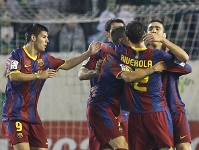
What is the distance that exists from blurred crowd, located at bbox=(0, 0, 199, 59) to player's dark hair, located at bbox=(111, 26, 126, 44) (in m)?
2.63

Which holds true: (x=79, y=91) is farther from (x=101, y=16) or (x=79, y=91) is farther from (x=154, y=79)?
(x=154, y=79)

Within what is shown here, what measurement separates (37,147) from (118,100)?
1176 millimetres

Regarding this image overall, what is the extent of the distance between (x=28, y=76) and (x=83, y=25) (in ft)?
11.4

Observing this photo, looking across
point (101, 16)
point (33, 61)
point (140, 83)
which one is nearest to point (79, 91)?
point (101, 16)

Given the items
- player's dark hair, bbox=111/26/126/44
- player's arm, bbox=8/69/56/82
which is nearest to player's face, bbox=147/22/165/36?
player's dark hair, bbox=111/26/126/44

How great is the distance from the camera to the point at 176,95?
8.40m

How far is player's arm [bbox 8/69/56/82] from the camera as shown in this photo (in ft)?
27.1

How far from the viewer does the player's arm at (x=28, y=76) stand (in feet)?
27.1

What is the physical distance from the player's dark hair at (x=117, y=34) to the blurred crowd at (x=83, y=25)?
263 centimetres

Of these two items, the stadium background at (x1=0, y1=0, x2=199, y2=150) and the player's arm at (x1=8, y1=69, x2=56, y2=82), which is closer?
the player's arm at (x1=8, y1=69, x2=56, y2=82)

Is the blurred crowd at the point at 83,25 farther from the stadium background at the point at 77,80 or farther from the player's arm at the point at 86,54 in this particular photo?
the player's arm at the point at 86,54

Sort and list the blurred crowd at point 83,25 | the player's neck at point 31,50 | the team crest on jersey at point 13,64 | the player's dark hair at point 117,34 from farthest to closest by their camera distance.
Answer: the blurred crowd at point 83,25 → the player's neck at point 31,50 → the player's dark hair at point 117,34 → the team crest on jersey at point 13,64

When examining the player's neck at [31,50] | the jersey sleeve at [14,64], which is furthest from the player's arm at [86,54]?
the jersey sleeve at [14,64]

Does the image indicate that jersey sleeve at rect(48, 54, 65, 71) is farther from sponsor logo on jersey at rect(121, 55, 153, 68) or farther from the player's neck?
sponsor logo on jersey at rect(121, 55, 153, 68)
